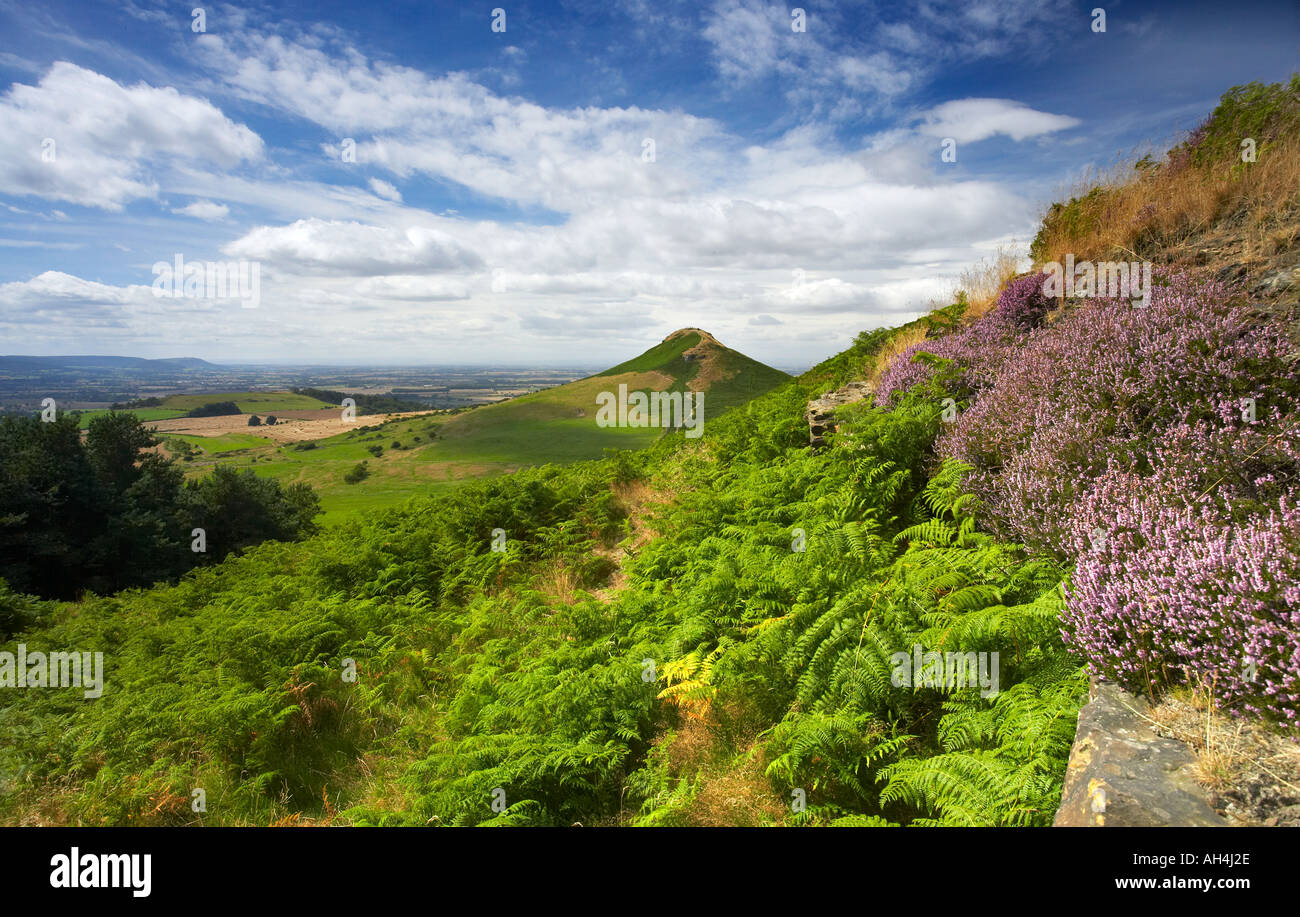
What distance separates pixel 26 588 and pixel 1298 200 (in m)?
37.7

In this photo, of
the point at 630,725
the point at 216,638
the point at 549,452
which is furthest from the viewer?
the point at 549,452

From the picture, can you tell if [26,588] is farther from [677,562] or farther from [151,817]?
[677,562]

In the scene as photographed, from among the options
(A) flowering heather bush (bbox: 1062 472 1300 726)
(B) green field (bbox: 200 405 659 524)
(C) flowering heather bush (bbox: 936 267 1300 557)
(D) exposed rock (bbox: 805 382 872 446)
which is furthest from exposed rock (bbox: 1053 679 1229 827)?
(B) green field (bbox: 200 405 659 524)

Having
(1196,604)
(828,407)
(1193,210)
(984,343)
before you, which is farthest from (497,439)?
(1196,604)

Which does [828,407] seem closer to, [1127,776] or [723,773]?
[723,773]

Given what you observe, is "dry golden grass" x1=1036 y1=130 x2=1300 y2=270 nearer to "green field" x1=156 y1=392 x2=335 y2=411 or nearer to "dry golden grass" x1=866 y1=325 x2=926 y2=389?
"dry golden grass" x1=866 y1=325 x2=926 y2=389

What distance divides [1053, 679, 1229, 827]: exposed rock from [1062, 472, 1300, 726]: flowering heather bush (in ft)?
0.96

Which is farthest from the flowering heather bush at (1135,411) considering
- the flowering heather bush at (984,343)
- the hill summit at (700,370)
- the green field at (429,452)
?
the green field at (429,452)

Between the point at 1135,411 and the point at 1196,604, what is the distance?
9.80 ft

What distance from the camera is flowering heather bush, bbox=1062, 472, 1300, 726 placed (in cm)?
245

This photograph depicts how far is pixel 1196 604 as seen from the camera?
9.09ft

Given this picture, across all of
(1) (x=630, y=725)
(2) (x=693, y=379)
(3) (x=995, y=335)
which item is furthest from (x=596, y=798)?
(2) (x=693, y=379)

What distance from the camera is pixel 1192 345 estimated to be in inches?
193

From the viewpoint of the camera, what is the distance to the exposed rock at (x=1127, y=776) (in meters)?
2.21
